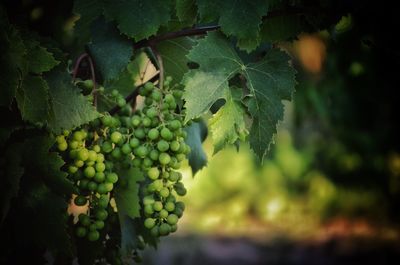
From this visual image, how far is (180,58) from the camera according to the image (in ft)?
5.35

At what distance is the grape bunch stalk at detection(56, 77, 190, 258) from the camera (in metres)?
1.37

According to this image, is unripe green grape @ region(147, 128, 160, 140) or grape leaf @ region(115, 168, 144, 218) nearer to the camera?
unripe green grape @ region(147, 128, 160, 140)

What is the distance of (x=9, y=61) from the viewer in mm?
1116

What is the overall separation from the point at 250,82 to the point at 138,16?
37cm

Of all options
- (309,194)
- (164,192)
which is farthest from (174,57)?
(309,194)

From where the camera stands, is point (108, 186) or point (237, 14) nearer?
point (237, 14)

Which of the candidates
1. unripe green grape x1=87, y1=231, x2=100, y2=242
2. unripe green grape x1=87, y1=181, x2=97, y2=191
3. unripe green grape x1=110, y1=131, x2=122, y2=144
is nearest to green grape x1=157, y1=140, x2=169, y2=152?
unripe green grape x1=110, y1=131, x2=122, y2=144

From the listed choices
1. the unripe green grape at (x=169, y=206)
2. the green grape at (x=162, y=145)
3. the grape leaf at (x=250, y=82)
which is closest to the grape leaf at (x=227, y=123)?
the grape leaf at (x=250, y=82)

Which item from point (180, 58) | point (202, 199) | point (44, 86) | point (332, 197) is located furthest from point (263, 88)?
point (202, 199)

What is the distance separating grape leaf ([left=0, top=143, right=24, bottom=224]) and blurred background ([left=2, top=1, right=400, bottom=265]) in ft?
12.0

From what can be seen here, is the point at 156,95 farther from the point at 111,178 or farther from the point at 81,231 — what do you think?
the point at 81,231

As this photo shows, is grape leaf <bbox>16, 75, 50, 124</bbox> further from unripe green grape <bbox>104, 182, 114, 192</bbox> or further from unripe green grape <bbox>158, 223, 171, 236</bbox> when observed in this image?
unripe green grape <bbox>158, 223, 171, 236</bbox>

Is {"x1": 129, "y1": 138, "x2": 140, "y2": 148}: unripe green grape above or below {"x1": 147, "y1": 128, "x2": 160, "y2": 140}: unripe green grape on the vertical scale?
below

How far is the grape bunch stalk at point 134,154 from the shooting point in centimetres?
137
